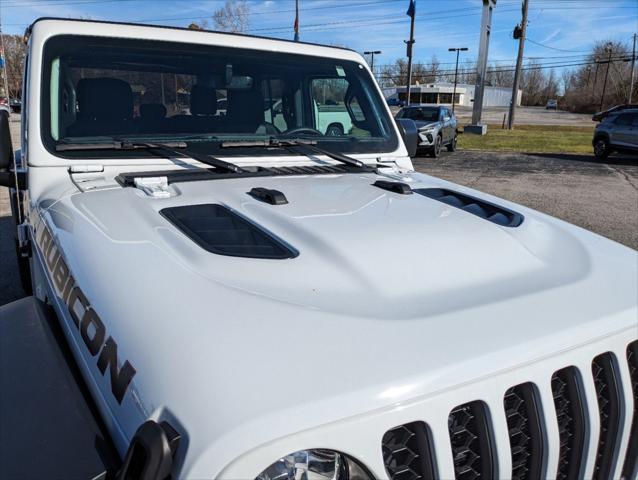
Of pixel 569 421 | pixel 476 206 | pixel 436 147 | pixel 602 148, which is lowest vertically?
pixel 436 147

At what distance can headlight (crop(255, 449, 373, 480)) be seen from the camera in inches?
37.1

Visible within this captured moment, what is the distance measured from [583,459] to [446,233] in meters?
0.73

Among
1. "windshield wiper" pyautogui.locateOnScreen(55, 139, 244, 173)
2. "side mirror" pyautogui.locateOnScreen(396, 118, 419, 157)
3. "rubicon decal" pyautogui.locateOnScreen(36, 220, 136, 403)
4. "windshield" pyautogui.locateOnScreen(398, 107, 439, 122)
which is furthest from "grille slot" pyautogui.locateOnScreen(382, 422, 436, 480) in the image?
"windshield" pyautogui.locateOnScreen(398, 107, 439, 122)

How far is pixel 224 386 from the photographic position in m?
0.98

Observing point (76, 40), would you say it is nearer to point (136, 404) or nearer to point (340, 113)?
point (340, 113)

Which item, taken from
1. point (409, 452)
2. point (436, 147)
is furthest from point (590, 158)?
point (409, 452)

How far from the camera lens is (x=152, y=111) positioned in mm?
2613

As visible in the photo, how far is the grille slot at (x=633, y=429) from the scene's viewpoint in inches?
57.3

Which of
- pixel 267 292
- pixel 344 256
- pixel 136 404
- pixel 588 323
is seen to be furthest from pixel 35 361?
pixel 588 323

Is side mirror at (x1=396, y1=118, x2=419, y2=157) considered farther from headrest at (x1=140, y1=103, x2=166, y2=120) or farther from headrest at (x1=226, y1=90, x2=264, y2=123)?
headrest at (x1=140, y1=103, x2=166, y2=120)

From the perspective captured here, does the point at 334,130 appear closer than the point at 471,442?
No

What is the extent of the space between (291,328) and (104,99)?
1890mm

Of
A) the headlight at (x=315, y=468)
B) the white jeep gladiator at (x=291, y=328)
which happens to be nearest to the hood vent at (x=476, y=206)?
the white jeep gladiator at (x=291, y=328)

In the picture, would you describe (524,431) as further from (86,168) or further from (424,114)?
(424,114)
